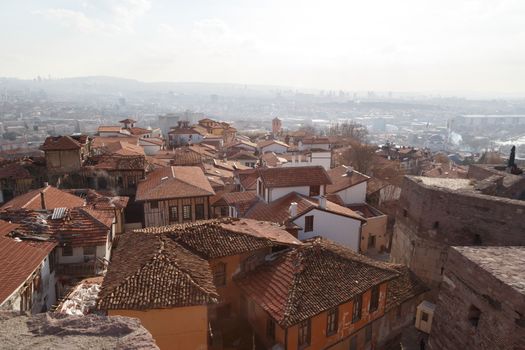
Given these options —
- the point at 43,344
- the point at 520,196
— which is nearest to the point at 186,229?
the point at 43,344

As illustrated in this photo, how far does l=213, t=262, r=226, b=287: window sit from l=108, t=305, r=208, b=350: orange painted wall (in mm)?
3116

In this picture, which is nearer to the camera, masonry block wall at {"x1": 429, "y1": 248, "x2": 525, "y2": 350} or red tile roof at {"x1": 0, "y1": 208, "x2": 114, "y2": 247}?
masonry block wall at {"x1": 429, "y1": 248, "x2": 525, "y2": 350}

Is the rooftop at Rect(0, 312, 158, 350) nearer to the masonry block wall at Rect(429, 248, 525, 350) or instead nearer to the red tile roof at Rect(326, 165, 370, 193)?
the masonry block wall at Rect(429, 248, 525, 350)

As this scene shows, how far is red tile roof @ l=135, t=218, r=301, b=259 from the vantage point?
1377cm

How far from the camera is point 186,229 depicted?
14.4 m

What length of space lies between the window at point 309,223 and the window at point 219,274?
7.43 m

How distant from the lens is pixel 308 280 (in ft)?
43.5

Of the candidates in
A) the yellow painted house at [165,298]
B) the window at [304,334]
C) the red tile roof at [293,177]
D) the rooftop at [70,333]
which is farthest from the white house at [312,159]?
the rooftop at [70,333]

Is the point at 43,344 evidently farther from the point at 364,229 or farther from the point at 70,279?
the point at 364,229

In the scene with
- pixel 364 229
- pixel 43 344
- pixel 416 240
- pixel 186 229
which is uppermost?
pixel 43 344

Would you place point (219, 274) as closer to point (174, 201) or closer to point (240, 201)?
point (240, 201)

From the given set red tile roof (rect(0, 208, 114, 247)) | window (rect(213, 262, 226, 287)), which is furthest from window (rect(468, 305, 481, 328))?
red tile roof (rect(0, 208, 114, 247))

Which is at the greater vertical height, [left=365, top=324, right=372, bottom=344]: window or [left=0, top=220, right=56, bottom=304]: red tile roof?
[left=0, top=220, right=56, bottom=304]: red tile roof

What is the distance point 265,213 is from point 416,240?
8.17 metres
